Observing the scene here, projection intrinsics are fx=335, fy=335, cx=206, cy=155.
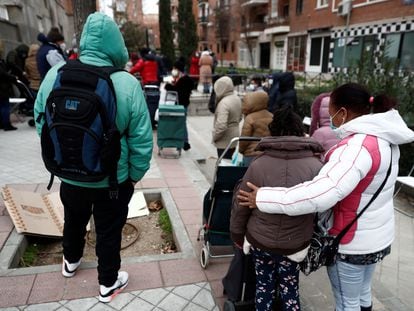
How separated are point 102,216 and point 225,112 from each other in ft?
9.09

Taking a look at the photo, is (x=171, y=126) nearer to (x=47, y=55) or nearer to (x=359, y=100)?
(x=47, y=55)

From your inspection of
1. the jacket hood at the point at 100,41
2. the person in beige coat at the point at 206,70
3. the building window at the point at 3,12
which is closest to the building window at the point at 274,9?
the person in beige coat at the point at 206,70

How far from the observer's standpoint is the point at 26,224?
3170mm

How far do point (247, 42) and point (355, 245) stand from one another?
36.7 m

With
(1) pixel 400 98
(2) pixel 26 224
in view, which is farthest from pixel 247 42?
(2) pixel 26 224

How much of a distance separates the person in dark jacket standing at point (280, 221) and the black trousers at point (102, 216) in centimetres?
80

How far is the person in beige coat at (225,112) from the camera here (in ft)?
15.2

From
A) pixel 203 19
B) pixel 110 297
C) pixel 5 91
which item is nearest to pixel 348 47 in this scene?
pixel 5 91

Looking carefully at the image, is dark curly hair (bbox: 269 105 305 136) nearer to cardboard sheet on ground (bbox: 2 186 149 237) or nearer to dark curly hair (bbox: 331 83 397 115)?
dark curly hair (bbox: 331 83 397 115)

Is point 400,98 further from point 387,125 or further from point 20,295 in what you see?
point 20,295

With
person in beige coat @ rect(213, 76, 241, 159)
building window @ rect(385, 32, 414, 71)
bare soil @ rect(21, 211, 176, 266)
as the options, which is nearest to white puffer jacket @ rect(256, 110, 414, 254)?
bare soil @ rect(21, 211, 176, 266)

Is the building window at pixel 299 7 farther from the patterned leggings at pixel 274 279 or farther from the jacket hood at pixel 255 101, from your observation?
the patterned leggings at pixel 274 279

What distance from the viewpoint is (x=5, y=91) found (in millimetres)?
6844

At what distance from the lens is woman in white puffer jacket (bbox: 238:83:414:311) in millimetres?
1593
